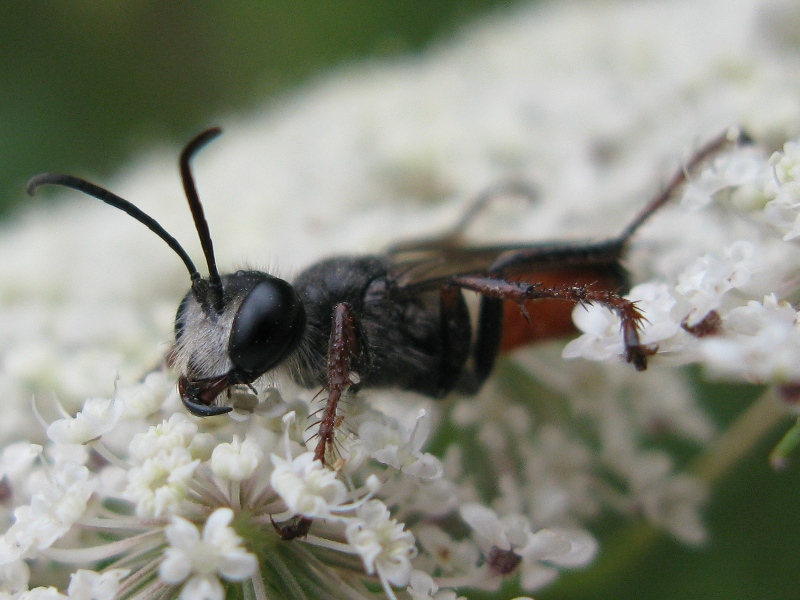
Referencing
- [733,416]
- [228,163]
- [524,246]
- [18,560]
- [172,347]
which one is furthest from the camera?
[228,163]

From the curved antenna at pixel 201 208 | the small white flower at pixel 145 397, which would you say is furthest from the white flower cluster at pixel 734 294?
the small white flower at pixel 145 397

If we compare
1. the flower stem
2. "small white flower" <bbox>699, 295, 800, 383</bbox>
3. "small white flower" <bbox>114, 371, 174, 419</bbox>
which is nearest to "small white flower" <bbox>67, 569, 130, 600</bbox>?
"small white flower" <bbox>114, 371, 174, 419</bbox>

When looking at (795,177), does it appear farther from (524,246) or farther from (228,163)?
(228,163)

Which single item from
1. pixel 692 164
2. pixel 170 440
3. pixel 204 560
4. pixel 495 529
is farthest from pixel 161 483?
pixel 692 164

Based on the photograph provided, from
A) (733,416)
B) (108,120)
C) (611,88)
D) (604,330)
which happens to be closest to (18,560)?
(604,330)

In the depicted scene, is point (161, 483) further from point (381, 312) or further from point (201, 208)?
point (381, 312)

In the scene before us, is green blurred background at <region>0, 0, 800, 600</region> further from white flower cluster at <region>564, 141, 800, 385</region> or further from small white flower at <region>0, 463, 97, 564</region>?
white flower cluster at <region>564, 141, 800, 385</region>
